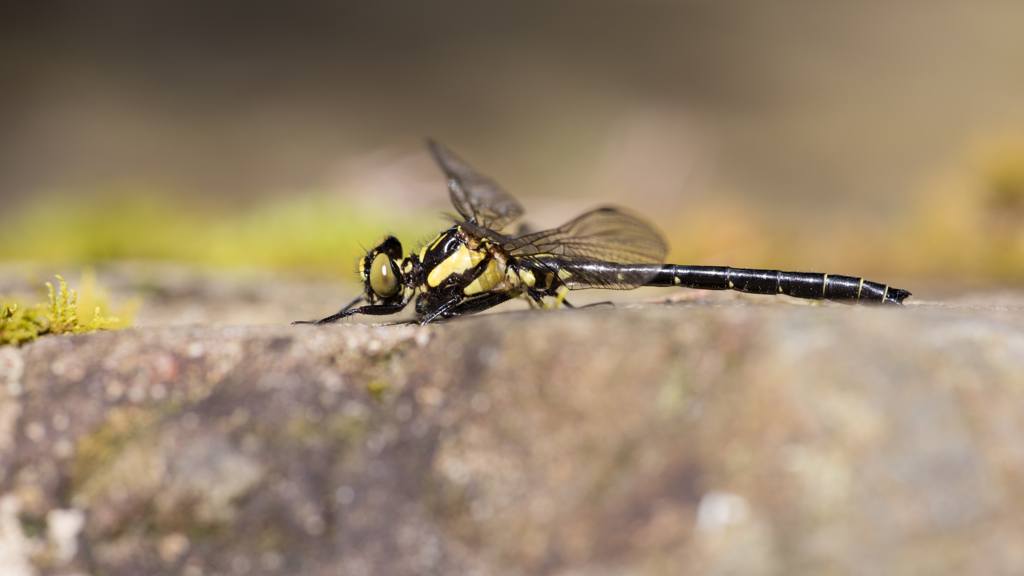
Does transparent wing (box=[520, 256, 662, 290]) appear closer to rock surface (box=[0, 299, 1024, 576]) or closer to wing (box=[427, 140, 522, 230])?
wing (box=[427, 140, 522, 230])

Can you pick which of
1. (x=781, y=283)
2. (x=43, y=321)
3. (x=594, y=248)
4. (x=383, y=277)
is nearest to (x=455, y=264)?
(x=383, y=277)

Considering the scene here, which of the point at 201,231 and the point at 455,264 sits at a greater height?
the point at 201,231

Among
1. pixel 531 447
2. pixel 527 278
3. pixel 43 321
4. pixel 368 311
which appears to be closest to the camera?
pixel 531 447

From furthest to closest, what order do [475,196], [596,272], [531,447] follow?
1. [475,196]
2. [596,272]
3. [531,447]

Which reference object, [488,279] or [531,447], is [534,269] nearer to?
[488,279]

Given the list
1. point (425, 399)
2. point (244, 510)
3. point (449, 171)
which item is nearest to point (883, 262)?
point (449, 171)

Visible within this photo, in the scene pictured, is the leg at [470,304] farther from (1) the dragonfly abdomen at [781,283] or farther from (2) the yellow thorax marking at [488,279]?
(1) the dragonfly abdomen at [781,283]

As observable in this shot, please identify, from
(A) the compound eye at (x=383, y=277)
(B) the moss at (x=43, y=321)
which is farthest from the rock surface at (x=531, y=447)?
(A) the compound eye at (x=383, y=277)
